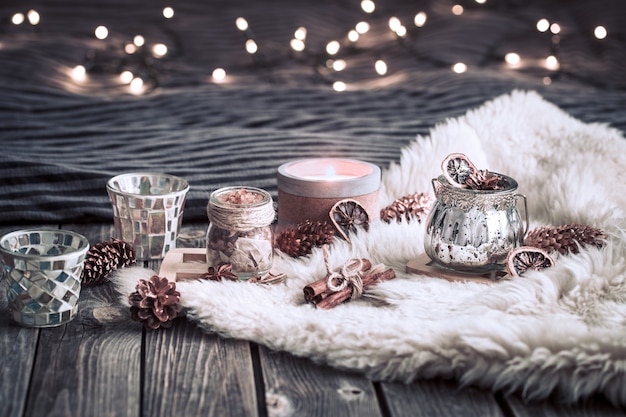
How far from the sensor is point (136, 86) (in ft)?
7.38

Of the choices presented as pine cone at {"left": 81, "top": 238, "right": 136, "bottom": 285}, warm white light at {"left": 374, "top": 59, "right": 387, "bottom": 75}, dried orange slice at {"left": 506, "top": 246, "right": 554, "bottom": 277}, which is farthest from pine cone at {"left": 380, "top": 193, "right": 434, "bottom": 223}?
warm white light at {"left": 374, "top": 59, "right": 387, "bottom": 75}

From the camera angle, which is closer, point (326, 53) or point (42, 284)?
point (42, 284)

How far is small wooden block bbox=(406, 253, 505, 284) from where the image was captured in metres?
1.06

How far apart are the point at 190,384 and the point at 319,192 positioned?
0.38m

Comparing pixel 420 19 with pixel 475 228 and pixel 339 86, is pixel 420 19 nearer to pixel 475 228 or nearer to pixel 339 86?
pixel 339 86

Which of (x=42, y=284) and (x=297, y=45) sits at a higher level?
(x=297, y=45)

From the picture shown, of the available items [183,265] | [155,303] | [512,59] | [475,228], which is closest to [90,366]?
[155,303]

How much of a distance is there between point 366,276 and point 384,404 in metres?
0.24

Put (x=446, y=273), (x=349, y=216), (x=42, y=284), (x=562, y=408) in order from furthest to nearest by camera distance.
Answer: (x=349, y=216), (x=446, y=273), (x=42, y=284), (x=562, y=408)

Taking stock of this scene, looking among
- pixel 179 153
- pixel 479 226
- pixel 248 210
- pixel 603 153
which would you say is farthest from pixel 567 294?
pixel 179 153

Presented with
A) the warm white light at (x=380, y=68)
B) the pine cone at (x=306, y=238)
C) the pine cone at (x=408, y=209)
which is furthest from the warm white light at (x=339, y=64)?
the pine cone at (x=306, y=238)

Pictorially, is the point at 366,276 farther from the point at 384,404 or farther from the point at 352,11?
the point at 352,11

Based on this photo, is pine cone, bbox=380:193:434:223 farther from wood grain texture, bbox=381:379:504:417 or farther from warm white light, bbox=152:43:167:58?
warm white light, bbox=152:43:167:58

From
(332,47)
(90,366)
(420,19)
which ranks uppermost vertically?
(420,19)
